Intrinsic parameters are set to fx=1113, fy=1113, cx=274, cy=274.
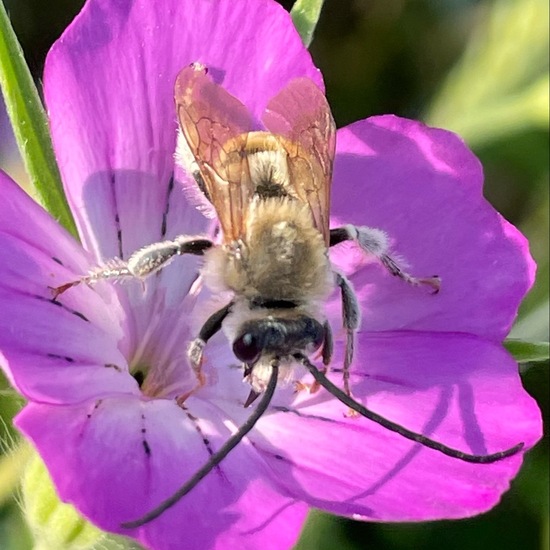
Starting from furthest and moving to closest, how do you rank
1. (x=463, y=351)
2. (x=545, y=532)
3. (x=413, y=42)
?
(x=413, y=42)
(x=545, y=532)
(x=463, y=351)

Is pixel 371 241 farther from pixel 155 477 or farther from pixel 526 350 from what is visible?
Answer: pixel 155 477

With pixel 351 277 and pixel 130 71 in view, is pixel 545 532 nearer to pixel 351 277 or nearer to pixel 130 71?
pixel 351 277

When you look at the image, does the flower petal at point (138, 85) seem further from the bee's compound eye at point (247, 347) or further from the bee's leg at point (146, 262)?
the bee's compound eye at point (247, 347)

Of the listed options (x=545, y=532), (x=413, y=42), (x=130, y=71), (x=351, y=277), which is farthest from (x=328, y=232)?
(x=413, y=42)

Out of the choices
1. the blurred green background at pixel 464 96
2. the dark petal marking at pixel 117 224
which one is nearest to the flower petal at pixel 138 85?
the dark petal marking at pixel 117 224

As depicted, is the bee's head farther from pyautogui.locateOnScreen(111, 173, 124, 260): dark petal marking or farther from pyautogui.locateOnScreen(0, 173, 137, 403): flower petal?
pyautogui.locateOnScreen(111, 173, 124, 260): dark petal marking
